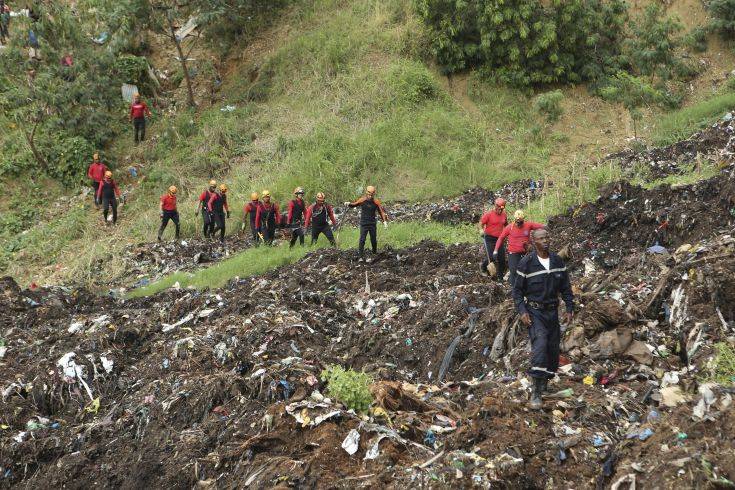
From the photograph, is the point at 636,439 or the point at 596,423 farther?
the point at 596,423

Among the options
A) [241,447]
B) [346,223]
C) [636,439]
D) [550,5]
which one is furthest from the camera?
[550,5]

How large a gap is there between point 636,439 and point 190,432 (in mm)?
4555

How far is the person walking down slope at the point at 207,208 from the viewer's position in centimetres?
1720

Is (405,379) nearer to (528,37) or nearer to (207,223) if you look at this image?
(207,223)

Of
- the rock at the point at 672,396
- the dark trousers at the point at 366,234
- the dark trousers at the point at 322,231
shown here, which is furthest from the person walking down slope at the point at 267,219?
the rock at the point at 672,396

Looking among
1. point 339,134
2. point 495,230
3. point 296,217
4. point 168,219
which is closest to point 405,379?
point 495,230

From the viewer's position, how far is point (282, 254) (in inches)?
587

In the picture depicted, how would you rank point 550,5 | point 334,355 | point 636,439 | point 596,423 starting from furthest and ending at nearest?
1. point 550,5
2. point 334,355
3. point 596,423
4. point 636,439

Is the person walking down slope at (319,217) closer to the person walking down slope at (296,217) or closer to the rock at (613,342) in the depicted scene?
the person walking down slope at (296,217)

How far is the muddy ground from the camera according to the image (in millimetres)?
5863

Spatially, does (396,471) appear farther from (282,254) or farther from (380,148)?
(380,148)

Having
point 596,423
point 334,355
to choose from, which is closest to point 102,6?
point 334,355

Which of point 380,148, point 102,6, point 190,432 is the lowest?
point 190,432

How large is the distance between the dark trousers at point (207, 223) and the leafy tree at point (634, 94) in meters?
10.7
